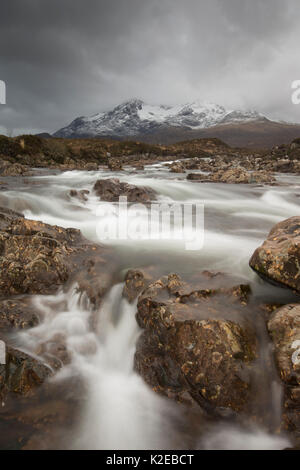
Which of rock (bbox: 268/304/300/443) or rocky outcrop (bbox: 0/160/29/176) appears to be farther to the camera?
rocky outcrop (bbox: 0/160/29/176)

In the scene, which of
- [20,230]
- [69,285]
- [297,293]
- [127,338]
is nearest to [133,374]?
[127,338]

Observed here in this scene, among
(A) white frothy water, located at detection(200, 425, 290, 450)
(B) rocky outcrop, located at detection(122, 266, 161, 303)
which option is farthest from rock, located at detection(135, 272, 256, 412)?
(B) rocky outcrop, located at detection(122, 266, 161, 303)

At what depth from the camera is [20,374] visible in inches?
125

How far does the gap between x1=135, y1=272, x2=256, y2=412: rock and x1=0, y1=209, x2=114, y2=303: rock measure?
1.68 metres

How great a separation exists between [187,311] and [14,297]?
3416 millimetres

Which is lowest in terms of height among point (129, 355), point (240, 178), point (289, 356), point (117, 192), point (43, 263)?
point (129, 355)

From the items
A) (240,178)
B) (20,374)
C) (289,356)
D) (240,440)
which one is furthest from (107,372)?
(240,178)

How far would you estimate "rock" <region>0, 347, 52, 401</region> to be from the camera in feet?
10.1

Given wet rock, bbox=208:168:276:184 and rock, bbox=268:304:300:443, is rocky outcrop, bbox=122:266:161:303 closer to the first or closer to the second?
rock, bbox=268:304:300:443

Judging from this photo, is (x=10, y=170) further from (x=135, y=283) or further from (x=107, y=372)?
(x=107, y=372)

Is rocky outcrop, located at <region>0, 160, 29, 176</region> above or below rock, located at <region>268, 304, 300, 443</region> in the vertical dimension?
above

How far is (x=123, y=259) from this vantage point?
6.38m

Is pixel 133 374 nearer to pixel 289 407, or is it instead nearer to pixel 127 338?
pixel 127 338

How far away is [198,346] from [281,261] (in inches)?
77.1
